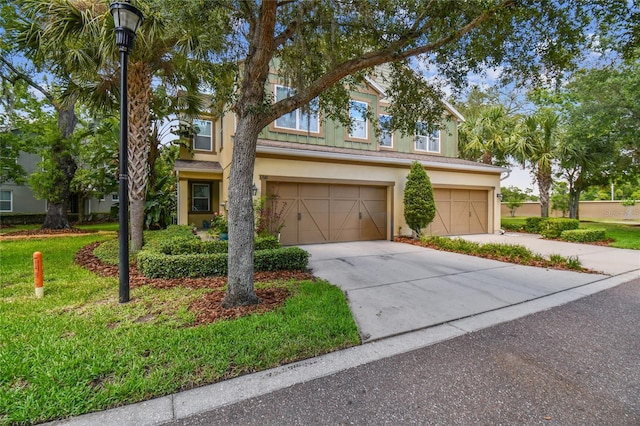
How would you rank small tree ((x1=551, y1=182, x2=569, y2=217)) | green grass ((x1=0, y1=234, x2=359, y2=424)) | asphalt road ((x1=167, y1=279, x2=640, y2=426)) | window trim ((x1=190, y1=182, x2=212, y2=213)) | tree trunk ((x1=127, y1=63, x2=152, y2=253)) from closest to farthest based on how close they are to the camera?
asphalt road ((x1=167, y1=279, x2=640, y2=426))
green grass ((x1=0, y1=234, x2=359, y2=424))
tree trunk ((x1=127, y1=63, x2=152, y2=253))
window trim ((x1=190, y1=182, x2=212, y2=213))
small tree ((x1=551, y1=182, x2=569, y2=217))

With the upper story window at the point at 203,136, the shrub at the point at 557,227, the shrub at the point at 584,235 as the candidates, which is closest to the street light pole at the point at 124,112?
the upper story window at the point at 203,136

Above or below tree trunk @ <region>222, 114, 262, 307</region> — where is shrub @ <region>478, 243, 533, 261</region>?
below

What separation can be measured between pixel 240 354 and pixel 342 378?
3.52ft

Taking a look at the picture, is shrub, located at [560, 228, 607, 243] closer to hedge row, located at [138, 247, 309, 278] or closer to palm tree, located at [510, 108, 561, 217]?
palm tree, located at [510, 108, 561, 217]

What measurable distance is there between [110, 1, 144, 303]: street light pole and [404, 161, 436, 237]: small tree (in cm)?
964

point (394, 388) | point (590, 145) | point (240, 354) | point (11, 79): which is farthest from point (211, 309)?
point (590, 145)

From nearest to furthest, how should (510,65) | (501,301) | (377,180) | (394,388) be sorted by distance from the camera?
(394,388), (501,301), (510,65), (377,180)

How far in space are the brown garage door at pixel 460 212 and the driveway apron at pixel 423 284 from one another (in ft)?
15.1

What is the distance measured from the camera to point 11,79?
1409 centimetres

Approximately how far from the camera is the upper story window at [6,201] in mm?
19420

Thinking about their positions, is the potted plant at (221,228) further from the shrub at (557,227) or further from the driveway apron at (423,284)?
the shrub at (557,227)

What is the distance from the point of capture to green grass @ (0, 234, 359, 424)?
99.3 inches

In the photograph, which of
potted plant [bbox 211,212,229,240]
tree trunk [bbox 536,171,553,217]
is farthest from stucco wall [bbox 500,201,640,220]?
potted plant [bbox 211,212,229,240]

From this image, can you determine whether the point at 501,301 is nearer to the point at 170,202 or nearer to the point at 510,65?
the point at 510,65
